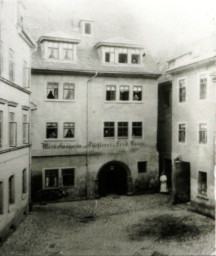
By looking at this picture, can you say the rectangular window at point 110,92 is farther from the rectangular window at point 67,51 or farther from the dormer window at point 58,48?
the rectangular window at point 67,51

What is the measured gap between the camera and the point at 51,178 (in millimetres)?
24266

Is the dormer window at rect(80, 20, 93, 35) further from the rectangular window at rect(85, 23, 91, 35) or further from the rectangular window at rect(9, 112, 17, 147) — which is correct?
the rectangular window at rect(9, 112, 17, 147)

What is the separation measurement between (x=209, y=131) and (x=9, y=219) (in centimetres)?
1241

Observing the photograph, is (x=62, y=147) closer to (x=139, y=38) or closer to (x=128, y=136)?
(x=128, y=136)

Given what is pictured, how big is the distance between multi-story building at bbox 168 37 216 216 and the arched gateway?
4426mm

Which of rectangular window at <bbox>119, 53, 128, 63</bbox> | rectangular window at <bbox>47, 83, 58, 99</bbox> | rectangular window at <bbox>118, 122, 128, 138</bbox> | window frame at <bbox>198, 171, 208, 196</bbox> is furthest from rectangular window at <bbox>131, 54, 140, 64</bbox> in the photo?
window frame at <bbox>198, 171, 208, 196</bbox>

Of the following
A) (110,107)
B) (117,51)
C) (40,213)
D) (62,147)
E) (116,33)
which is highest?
(116,33)

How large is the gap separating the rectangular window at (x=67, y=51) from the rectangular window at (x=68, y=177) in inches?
336

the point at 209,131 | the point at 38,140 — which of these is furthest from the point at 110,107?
the point at 209,131

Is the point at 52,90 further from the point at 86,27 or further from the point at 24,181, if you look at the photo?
the point at 24,181

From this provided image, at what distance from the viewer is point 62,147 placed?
24.4 meters

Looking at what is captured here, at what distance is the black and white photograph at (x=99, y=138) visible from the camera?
1593 centimetres

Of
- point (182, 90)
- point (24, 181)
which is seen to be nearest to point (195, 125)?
point (182, 90)

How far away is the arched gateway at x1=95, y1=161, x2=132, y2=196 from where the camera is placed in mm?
26031
